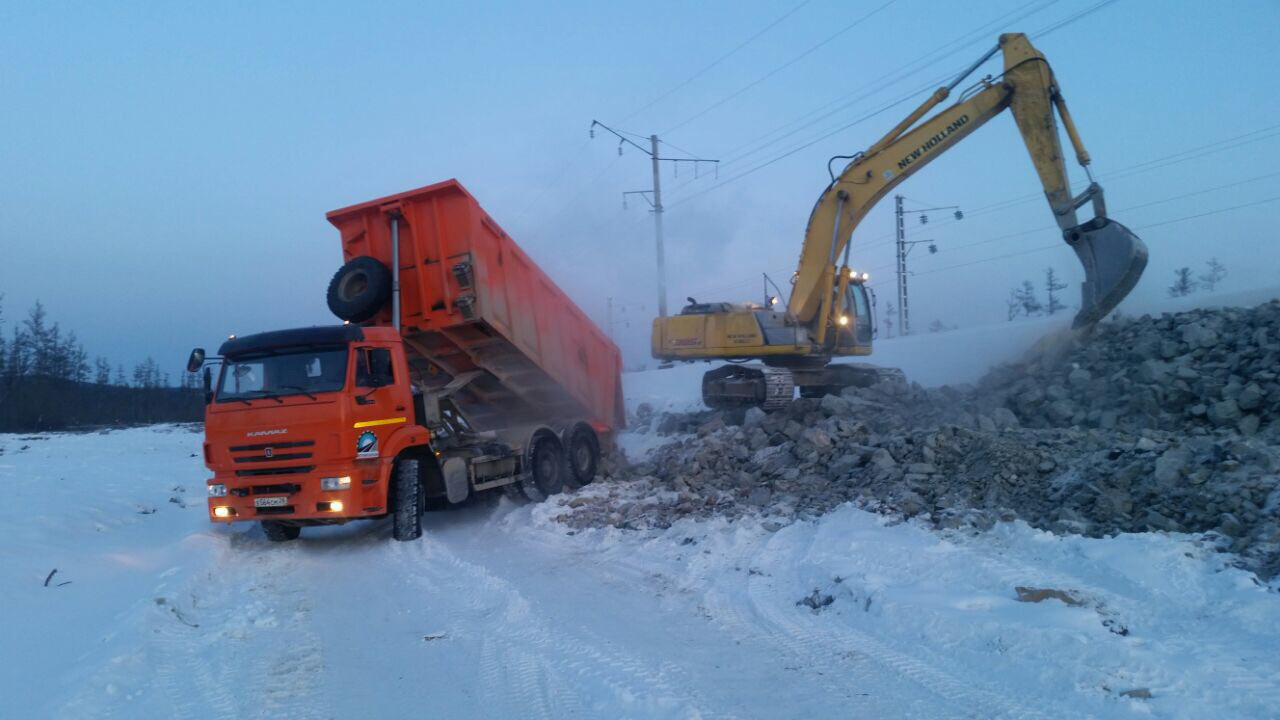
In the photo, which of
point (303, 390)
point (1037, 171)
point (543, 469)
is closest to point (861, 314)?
point (1037, 171)

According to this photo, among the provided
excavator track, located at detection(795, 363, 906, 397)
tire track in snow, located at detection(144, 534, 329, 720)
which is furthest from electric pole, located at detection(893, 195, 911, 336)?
tire track in snow, located at detection(144, 534, 329, 720)

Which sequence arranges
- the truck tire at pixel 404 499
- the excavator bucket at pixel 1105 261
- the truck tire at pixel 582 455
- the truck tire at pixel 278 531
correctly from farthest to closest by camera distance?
the truck tire at pixel 582 455 → the excavator bucket at pixel 1105 261 → the truck tire at pixel 278 531 → the truck tire at pixel 404 499

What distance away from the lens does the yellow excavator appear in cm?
1186

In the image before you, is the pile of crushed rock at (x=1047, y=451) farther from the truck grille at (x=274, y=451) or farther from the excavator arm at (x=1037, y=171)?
the truck grille at (x=274, y=451)

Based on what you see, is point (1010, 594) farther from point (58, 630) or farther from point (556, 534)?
point (58, 630)

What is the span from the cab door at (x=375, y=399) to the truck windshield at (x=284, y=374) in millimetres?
214

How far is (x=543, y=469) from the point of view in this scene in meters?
12.0

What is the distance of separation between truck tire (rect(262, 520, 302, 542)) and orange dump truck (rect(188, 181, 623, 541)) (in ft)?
0.06

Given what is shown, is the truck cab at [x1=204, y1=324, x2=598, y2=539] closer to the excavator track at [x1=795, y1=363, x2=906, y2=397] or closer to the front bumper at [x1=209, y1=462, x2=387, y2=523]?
the front bumper at [x1=209, y1=462, x2=387, y2=523]

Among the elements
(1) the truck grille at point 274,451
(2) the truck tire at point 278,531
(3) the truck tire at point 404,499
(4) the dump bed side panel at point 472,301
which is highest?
(4) the dump bed side panel at point 472,301

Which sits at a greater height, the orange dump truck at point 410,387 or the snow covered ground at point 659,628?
the orange dump truck at point 410,387

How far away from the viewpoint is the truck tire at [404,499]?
30.9 feet

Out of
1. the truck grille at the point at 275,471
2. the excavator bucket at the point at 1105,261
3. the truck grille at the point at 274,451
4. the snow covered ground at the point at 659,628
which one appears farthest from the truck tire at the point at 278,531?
the excavator bucket at the point at 1105,261

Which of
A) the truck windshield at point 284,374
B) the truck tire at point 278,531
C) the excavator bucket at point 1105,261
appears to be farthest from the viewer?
the excavator bucket at point 1105,261
